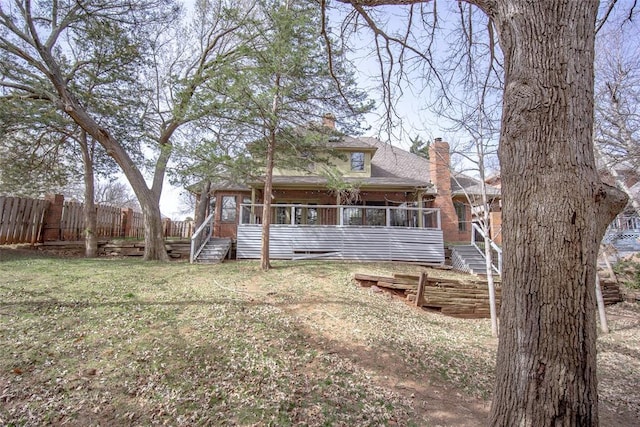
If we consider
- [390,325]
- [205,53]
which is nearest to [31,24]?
[205,53]

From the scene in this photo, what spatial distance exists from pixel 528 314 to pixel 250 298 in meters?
5.19

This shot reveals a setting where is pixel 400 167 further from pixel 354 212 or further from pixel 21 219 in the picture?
pixel 21 219

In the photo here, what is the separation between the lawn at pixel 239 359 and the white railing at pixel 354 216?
18.6 feet

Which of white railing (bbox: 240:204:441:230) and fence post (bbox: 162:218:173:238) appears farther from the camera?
fence post (bbox: 162:218:173:238)

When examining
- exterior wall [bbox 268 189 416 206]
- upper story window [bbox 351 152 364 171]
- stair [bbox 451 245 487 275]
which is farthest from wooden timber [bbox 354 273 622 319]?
upper story window [bbox 351 152 364 171]

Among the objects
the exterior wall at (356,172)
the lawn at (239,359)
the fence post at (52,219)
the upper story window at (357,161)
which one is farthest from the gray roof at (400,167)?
the fence post at (52,219)

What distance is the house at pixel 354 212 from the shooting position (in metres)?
11.9

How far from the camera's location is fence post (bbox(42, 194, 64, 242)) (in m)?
11.8

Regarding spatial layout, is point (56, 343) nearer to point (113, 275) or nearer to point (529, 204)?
point (113, 275)

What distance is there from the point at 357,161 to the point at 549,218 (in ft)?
47.1

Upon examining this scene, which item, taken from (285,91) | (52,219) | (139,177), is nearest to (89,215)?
(52,219)

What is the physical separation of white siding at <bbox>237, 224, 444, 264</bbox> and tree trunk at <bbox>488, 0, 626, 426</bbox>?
1019 centimetres

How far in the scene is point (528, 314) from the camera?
5.50ft

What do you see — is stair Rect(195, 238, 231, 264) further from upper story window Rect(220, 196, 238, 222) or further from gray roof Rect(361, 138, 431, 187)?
gray roof Rect(361, 138, 431, 187)
